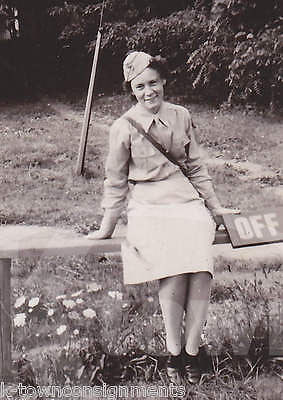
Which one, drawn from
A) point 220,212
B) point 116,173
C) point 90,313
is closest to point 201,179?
point 220,212

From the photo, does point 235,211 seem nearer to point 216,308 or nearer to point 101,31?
point 216,308

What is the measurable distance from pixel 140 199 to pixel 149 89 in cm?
28

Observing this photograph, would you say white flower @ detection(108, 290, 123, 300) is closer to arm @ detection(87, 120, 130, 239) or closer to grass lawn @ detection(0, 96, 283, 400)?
grass lawn @ detection(0, 96, 283, 400)

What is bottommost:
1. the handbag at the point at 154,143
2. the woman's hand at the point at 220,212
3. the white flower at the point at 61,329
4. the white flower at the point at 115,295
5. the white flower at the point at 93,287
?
the white flower at the point at 61,329

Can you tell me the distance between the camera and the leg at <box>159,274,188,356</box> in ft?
5.08

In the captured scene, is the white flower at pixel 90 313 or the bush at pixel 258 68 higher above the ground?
the bush at pixel 258 68

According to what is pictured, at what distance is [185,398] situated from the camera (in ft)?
5.19

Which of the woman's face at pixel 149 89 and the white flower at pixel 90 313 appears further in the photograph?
the white flower at pixel 90 313

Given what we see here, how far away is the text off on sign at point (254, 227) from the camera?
1544mm

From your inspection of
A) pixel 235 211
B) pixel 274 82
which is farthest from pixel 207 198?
pixel 274 82

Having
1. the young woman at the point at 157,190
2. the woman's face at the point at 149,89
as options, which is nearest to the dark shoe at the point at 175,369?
the young woman at the point at 157,190

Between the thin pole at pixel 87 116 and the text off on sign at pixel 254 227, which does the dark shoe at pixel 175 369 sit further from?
the thin pole at pixel 87 116

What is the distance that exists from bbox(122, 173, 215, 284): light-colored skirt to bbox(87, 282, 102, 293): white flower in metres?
0.18

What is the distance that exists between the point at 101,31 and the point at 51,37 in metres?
0.14
